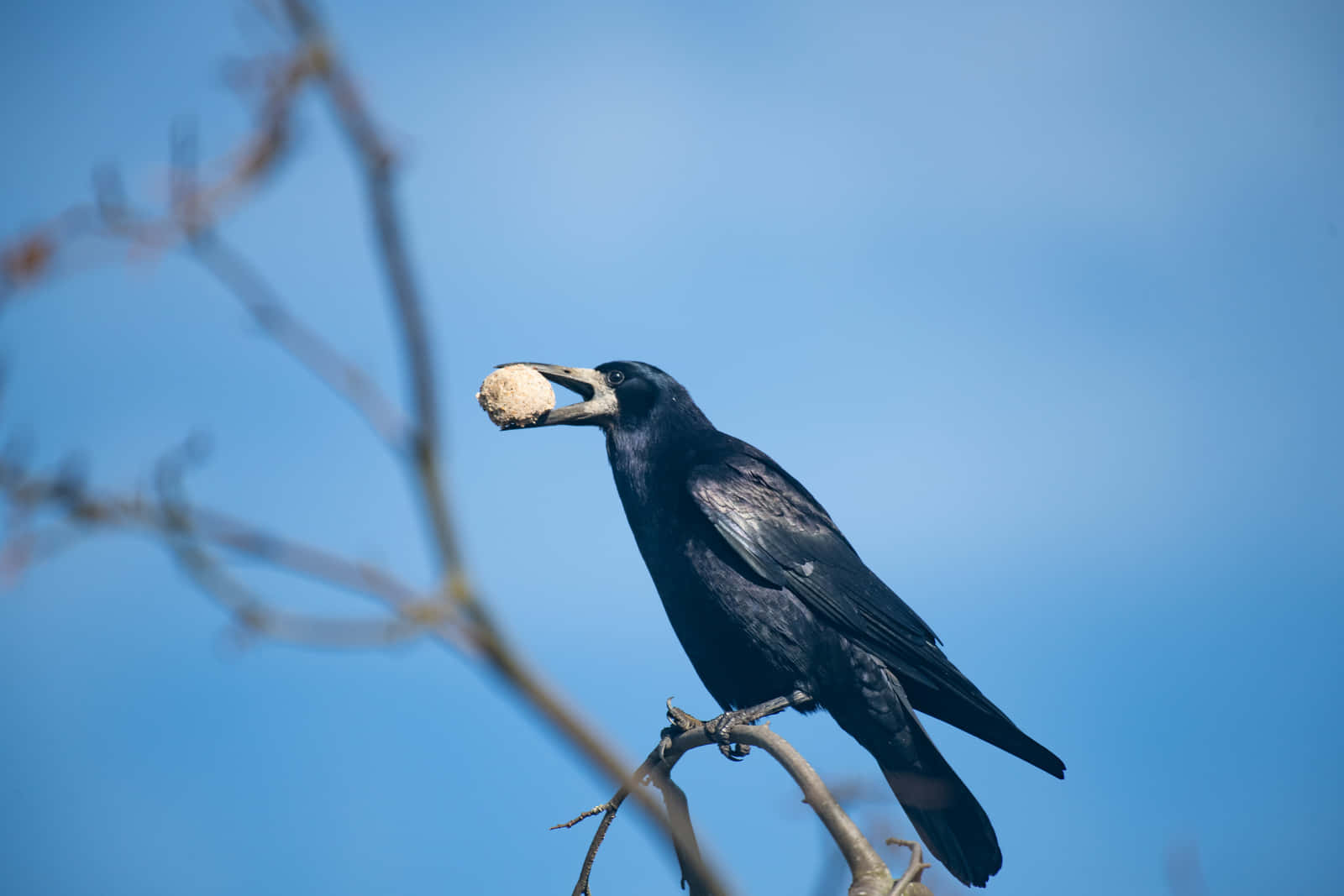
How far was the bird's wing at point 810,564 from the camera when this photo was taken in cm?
594

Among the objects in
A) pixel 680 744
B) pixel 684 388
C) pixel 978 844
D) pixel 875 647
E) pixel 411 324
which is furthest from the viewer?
pixel 684 388

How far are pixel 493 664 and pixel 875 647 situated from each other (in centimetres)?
515

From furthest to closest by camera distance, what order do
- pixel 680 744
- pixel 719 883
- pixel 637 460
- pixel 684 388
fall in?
pixel 684 388 < pixel 637 460 < pixel 680 744 < pixel 719 883

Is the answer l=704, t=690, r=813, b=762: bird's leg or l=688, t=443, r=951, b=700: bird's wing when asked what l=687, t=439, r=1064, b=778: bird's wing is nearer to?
l=688, t=443, r=951, b=700: bird's wing

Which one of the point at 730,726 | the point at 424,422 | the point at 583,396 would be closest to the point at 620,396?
the point at 583,396

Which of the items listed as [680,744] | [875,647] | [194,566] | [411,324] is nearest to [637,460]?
[875,647]

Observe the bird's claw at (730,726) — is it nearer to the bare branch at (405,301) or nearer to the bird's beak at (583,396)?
the bird's beak at (583,396)

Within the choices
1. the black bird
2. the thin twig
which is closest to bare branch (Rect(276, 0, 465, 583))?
the thin twig

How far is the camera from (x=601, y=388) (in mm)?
6789

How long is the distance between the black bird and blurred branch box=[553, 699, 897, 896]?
1.04 ft

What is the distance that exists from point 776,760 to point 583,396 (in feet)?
11.0

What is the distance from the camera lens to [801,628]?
586cm

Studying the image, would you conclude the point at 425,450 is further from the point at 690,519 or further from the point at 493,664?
the point at 690,519

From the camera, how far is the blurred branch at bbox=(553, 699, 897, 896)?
2982 mm
